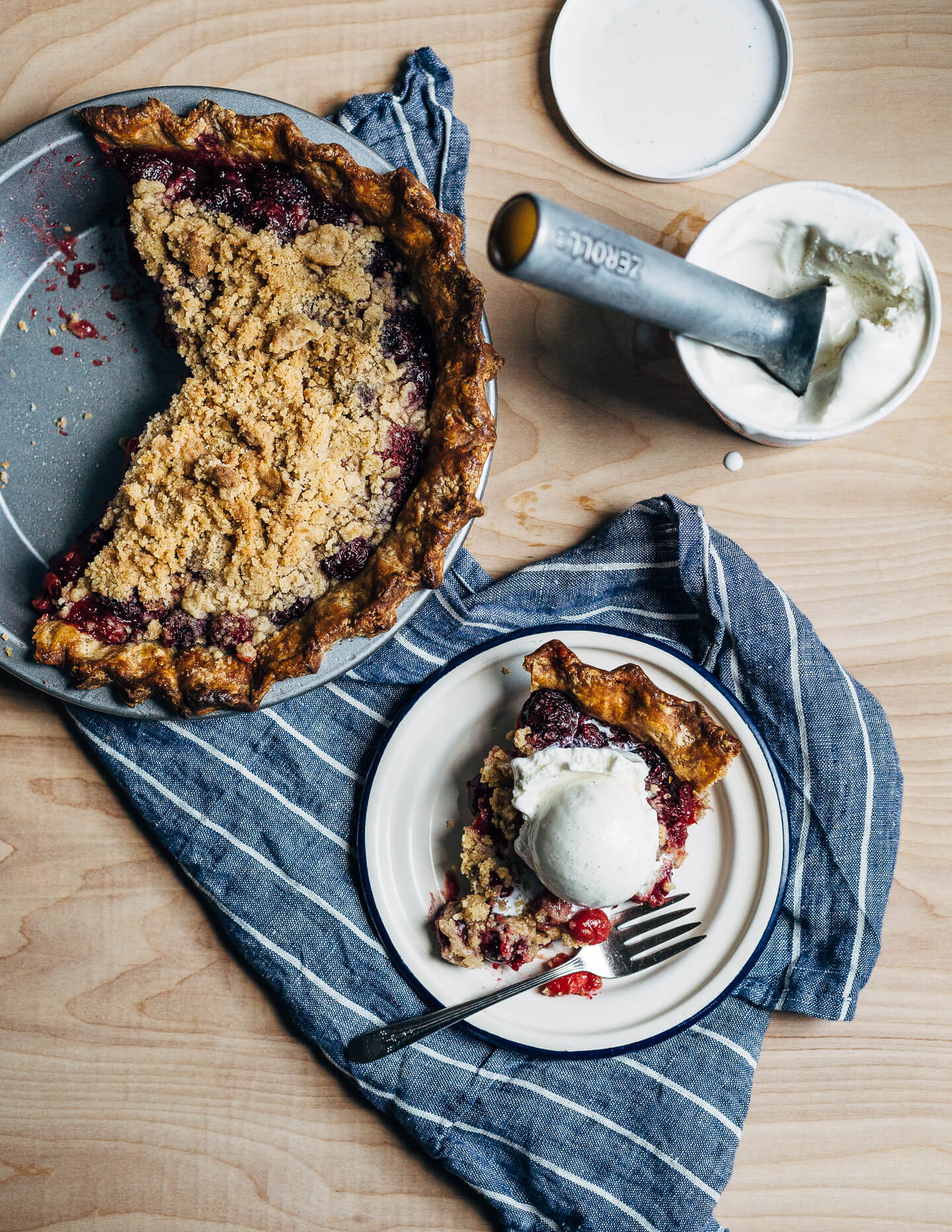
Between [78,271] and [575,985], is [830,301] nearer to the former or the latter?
[575,985]

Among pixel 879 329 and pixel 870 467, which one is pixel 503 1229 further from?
pixel 879 329

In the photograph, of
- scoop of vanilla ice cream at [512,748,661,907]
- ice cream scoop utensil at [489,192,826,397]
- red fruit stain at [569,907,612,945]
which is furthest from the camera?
red fruit stain at [569,907,612,945]

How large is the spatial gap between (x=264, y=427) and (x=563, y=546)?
2.28 feet

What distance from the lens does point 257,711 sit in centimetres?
202

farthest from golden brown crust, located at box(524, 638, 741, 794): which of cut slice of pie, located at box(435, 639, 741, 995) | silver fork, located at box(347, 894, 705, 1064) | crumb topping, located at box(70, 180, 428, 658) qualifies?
crumb topping, located at box(70, 180, 428, 658)

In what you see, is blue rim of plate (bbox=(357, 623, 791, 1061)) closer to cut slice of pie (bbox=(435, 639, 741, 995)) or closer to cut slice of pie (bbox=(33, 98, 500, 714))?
cut slice of pie (bbox=(435, 639, 741, 995))

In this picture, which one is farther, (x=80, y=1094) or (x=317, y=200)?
(x=80, y=1094)

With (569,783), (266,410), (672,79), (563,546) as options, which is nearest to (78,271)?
(266,410)

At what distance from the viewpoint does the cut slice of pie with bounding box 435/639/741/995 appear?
1825 mm

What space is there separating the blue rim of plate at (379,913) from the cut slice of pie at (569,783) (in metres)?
0.09

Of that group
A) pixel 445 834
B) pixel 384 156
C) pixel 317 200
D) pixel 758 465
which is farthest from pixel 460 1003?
pixel 384 156

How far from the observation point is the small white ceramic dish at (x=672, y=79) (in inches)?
78.2

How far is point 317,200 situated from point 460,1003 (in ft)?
5.45

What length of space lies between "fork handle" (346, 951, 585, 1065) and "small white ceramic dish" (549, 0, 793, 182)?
1693 mm
